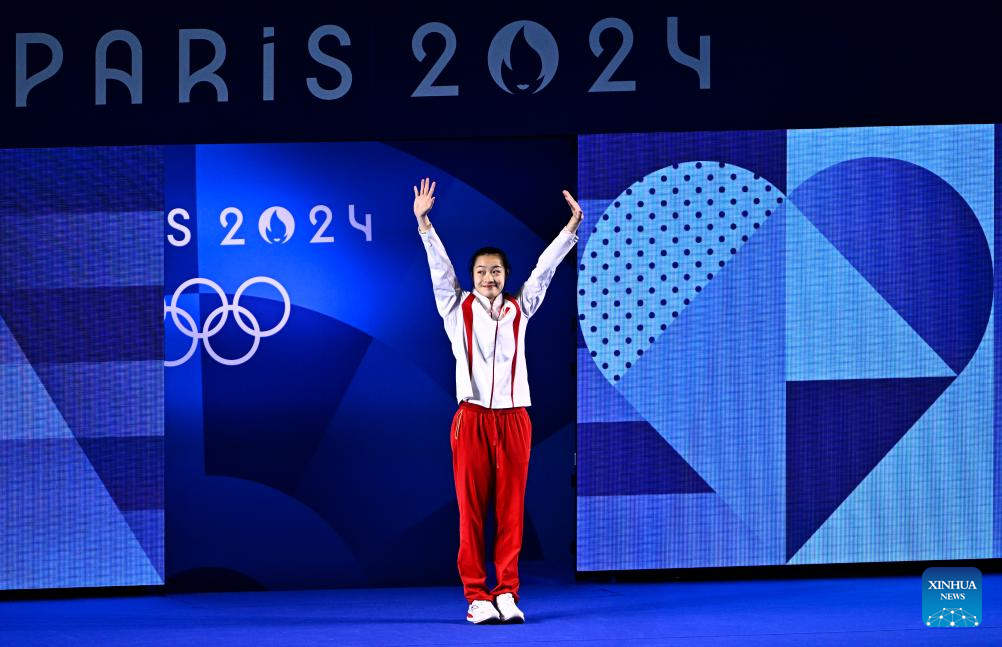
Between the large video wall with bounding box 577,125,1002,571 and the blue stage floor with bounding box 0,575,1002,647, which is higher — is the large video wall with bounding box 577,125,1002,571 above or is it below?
above

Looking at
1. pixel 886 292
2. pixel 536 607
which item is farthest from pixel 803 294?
pixel 536 607

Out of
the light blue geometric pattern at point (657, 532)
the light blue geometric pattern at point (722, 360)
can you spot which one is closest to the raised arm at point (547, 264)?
the light blue geometric pattern at point (722, 360)

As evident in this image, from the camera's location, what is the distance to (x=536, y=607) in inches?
204

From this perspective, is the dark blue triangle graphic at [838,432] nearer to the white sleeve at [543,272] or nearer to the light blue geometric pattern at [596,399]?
the light blue geometric pattern at [596,399]

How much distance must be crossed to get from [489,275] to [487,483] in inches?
34.8

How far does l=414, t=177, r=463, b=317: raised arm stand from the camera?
4.94 meters

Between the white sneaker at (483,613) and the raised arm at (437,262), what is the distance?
4.05 feet

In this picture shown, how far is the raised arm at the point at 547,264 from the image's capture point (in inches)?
197

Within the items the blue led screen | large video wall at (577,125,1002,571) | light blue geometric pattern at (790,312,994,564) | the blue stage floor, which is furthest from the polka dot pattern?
the blue led screen

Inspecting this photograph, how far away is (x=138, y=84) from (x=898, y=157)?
141 inches

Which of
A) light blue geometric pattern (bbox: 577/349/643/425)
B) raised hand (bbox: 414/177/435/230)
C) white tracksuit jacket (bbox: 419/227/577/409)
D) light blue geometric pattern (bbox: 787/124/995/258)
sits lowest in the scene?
light blue geometric pattern (bbox: 577/349/643/425)

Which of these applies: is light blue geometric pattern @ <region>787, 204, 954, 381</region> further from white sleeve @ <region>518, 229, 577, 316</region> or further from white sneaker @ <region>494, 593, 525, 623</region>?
white sneaker @ <region>494, 593, 525, 623</region>

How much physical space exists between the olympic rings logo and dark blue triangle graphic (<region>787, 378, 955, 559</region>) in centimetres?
247

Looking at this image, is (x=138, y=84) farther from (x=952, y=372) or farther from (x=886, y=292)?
(x=952, y=372)
